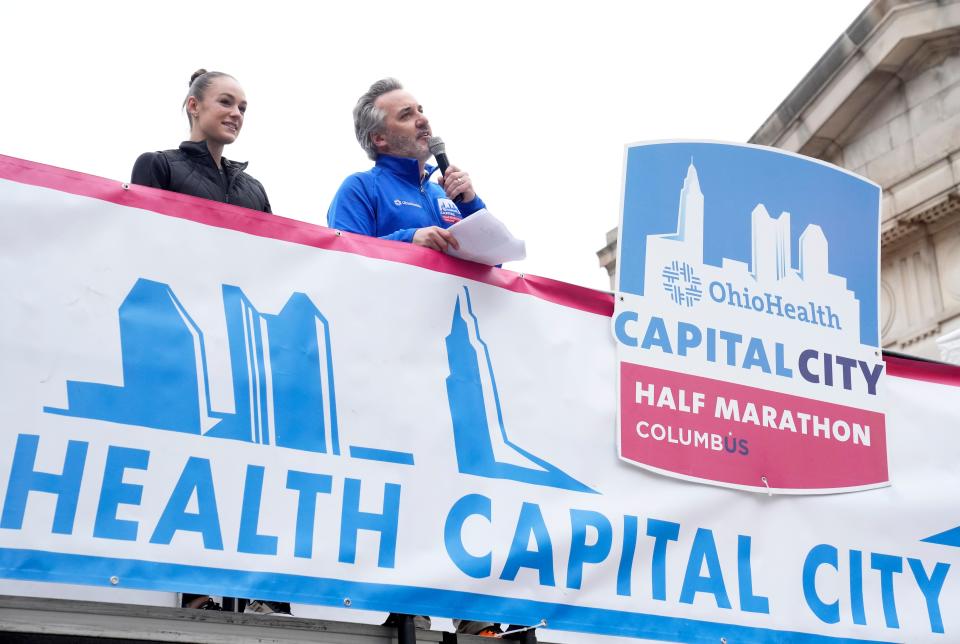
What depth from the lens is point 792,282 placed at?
16.6ft

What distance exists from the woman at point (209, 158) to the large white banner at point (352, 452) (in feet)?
2.25

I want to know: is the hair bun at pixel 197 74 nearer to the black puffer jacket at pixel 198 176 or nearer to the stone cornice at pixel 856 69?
the black puffer jacket at pixel 198 176

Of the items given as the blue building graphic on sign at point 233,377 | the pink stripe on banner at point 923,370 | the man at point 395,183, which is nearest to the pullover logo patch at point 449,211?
the man at point 395,183

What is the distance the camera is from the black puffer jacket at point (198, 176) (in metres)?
4.60

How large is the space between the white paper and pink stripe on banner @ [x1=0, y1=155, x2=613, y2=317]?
5 centimetres

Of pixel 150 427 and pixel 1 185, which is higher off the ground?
pixel 1 185

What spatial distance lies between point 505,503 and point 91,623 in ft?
4.55

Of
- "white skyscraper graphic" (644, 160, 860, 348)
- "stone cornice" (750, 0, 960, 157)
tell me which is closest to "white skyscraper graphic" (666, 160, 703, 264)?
"white skyscraper graphic" (644, 160, 860, 348)

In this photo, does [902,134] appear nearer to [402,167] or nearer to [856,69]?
[856,69]

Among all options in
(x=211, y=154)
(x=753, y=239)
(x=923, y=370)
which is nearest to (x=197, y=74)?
(x=211, y=154)

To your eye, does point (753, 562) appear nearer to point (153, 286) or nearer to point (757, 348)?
point (757, 348)

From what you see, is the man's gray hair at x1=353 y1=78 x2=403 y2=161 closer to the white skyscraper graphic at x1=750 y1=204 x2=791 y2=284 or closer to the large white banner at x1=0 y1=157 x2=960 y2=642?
the large white banner at x1=0 y1=157 x2=960 y2=642

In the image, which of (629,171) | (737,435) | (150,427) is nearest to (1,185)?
(150,427)

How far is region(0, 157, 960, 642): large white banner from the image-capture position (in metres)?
3.56
